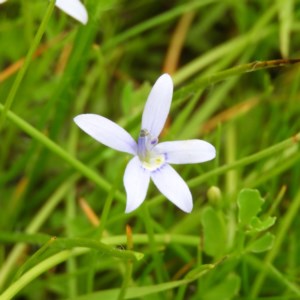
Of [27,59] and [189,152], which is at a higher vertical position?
[27,59]

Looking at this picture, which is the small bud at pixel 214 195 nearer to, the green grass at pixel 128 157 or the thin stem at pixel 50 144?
the green grass at pixel 128 157

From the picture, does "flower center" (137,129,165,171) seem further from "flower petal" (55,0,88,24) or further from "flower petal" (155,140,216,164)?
"flower petal" (55,0,88,24)

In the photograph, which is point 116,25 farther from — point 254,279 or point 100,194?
point 254,279

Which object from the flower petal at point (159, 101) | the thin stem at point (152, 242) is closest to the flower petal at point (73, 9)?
the flower petal at point (159, 101)

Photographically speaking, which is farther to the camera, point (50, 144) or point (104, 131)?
point (50, 144)

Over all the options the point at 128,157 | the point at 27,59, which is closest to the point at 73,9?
the point at 27,59

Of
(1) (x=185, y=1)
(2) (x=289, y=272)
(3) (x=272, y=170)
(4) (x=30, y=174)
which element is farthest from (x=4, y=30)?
(2) (x=289, y=272)

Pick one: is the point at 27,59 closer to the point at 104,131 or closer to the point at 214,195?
the point at 104,131

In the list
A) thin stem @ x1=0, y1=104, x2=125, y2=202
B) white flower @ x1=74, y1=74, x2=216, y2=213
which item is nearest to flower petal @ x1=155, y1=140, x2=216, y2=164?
white flower @ x1=74, y1=74, x2=216, y2=213
